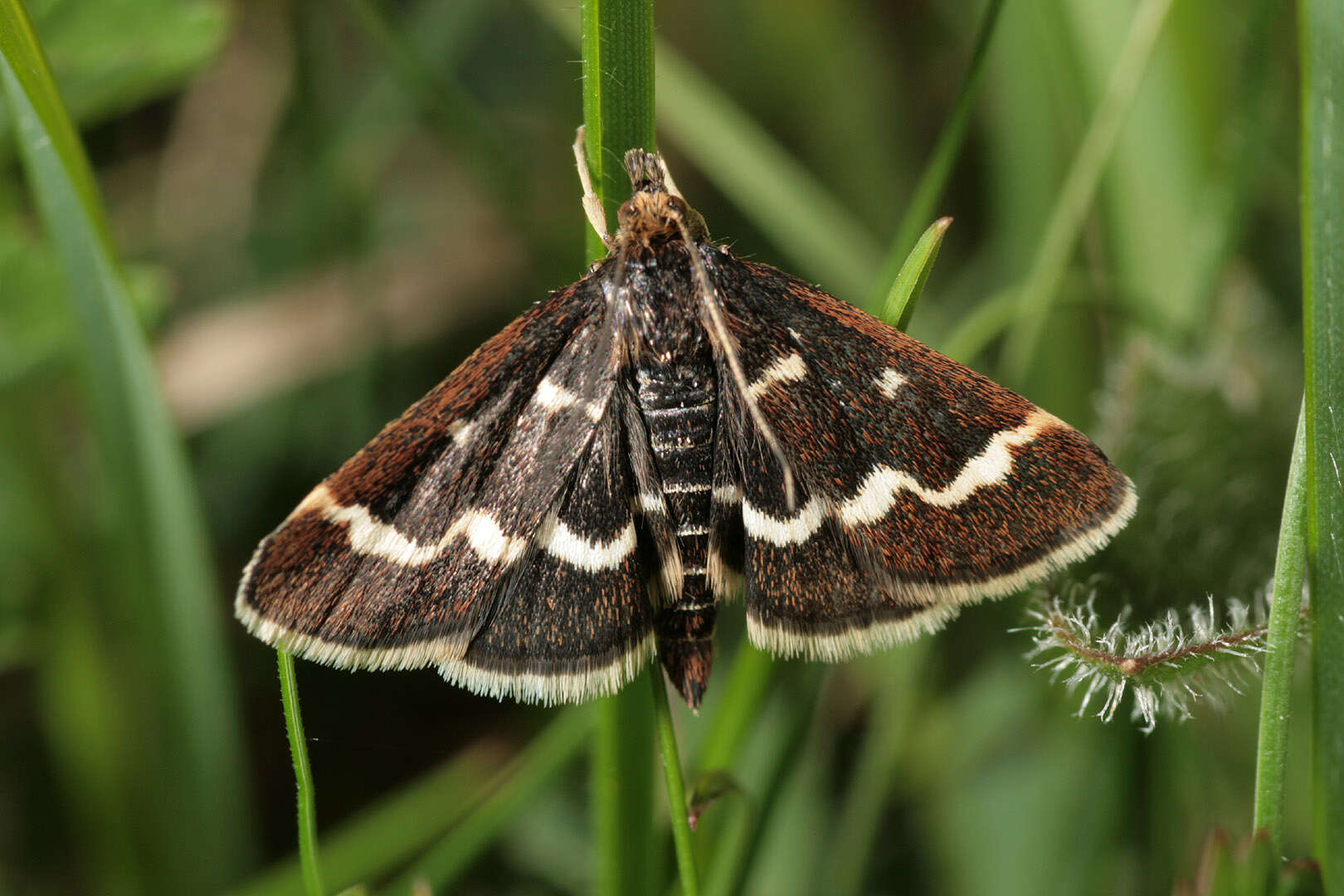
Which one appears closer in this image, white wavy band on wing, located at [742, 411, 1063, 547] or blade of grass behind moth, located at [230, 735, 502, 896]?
white wavy band on wing, located at [742, 411, 1063, 547]

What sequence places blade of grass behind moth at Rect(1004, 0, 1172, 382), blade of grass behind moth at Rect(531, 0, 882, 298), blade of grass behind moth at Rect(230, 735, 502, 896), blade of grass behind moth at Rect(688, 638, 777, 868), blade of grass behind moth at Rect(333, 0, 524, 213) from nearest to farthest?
blade of grass behind moth at Rect(688, 638, 777, 868)
blade of grass behind moth at Rect(230, 735, 502, 896)
blade of grass behind moth at Rect(1004, 0, 1172, 382)
blade of grass behind moth at Rect(333, 0, 524, 213)
blade of grass behind moth at Rect(531, 0, 882, 298)

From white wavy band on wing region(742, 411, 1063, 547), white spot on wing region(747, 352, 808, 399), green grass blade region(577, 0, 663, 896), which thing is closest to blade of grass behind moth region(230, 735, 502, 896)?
green grass blade region(577, 0, 663, 896)

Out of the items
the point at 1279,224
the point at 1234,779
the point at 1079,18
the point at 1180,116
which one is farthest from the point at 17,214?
the point at 1279,224

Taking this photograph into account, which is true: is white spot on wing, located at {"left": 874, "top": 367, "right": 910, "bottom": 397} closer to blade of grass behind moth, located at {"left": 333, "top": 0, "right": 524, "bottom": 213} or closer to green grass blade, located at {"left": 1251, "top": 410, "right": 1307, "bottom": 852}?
green grass blade, located at {"left": 1251, "top": 410, "right": 1307, "bottom": 852}

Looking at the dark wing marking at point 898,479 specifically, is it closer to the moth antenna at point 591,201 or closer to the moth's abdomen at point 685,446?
the moth's abdomen at point 685,446

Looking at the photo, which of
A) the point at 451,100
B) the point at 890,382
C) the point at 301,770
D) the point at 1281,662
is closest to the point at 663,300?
the point at 890,382

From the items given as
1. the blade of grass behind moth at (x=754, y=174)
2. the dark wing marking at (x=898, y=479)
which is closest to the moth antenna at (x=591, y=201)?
the dark wing marking at (x=898, y=479)

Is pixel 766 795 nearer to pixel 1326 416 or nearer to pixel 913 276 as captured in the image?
pixel 913 276

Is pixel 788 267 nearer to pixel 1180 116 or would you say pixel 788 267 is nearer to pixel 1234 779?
pixel 1180 116
